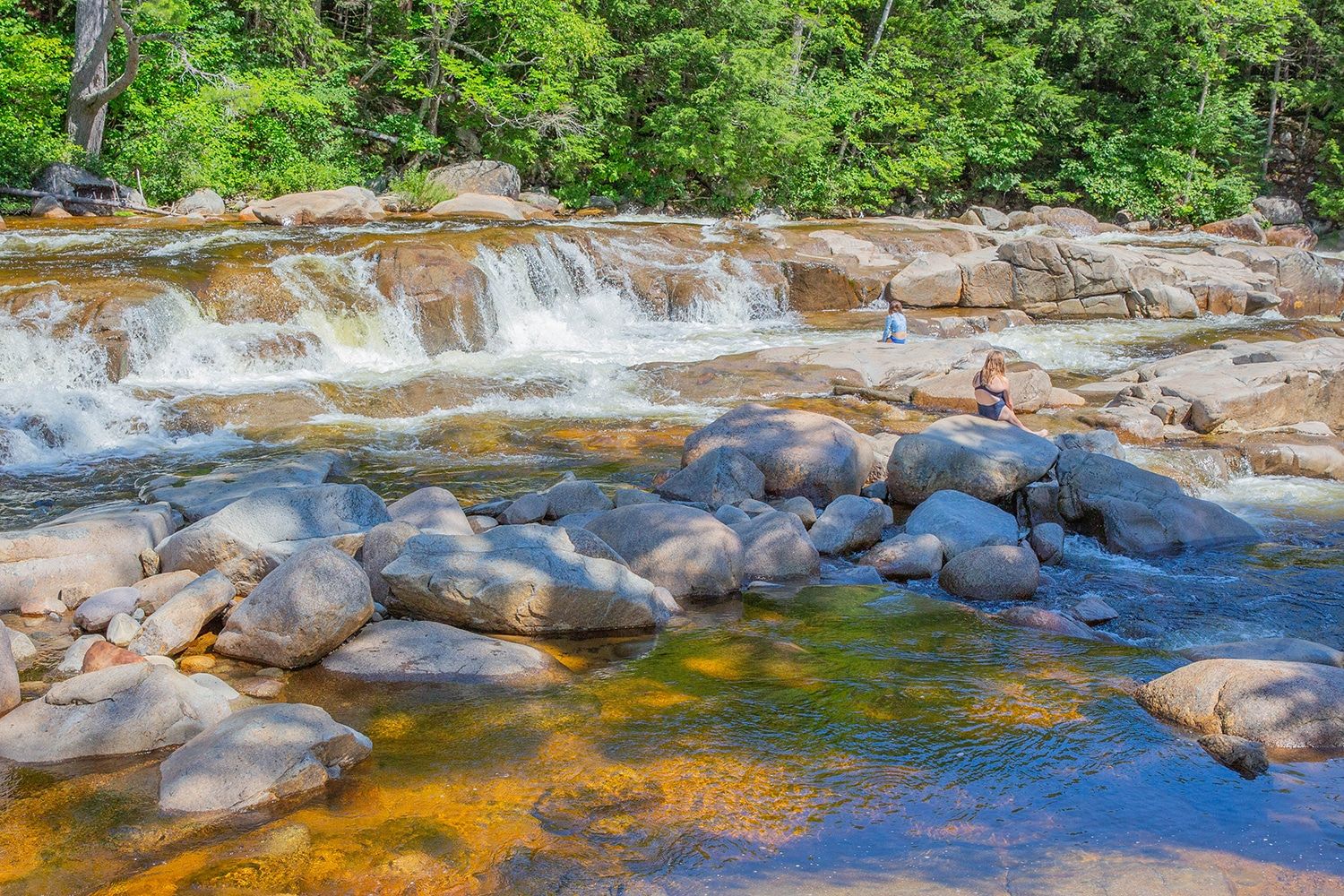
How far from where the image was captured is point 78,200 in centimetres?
1856

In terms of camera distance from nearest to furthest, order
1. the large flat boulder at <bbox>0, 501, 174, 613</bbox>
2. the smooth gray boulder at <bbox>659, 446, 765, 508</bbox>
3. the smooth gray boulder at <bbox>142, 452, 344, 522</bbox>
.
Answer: the large flat boulder at <bbox>0, 501, 174, 613</bbox>
the smooth gray boulder at <bbox>142, 452, 344, 522</bbox>
the smooth gray boulder at <bbox>659, 446, 765, 508</bbox>

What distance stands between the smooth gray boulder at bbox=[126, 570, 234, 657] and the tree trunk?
59.2 feet

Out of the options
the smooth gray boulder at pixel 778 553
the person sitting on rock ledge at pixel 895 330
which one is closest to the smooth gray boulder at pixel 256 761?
the smooth gray boulder at pixel 778 553

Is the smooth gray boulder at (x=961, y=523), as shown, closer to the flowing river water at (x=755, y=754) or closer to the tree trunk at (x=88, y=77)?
the flowing river water at (x=755, y=754)

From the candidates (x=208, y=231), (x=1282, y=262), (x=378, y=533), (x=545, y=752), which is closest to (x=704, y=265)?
(x=208, y=231)

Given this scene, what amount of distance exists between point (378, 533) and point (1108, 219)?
92.0ft

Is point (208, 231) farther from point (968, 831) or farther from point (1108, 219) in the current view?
point (1108, 219)

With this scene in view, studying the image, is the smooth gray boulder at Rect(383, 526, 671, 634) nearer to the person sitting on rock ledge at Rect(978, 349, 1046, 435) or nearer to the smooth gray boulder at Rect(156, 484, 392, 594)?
the smooth gray boulder at Rect(156, 484, 392, 594)

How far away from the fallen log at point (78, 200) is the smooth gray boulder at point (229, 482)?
12714 mm

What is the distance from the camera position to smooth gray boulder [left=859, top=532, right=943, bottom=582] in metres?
6.77

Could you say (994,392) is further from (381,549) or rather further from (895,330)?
(381,549)

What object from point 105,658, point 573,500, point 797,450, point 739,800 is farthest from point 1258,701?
point 105,658

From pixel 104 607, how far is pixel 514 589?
2.10m

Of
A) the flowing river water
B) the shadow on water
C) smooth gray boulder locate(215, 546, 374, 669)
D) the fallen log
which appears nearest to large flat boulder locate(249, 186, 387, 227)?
the fallen log
